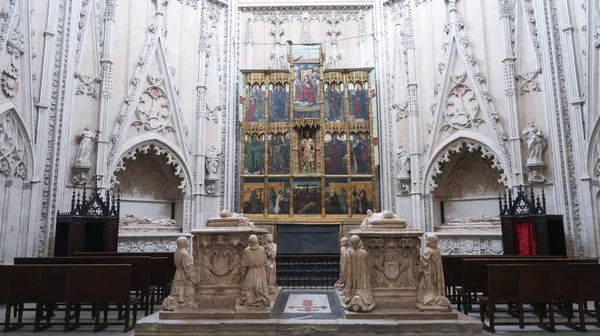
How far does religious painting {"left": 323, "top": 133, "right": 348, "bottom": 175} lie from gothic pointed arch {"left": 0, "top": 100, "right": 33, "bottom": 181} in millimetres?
11056

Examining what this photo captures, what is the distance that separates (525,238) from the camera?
510 inches

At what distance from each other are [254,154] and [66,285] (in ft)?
40.5

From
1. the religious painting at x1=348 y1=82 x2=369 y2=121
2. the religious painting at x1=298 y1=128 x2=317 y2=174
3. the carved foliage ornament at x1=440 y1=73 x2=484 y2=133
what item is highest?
the religious painting at x1=348 y1=82 x2=369 y2=121

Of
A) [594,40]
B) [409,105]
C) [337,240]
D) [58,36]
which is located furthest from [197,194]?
[594,40]

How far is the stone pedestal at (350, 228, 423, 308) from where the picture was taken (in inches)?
286

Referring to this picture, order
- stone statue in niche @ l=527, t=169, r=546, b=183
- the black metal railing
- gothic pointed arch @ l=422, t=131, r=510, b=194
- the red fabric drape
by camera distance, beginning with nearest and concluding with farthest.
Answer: the red fabric drape, the black metal railing, stone statue in niche @ l=527, t=169, r=546, b=183, gothic pointed arch @ l=422, t=131, r=510, b=194

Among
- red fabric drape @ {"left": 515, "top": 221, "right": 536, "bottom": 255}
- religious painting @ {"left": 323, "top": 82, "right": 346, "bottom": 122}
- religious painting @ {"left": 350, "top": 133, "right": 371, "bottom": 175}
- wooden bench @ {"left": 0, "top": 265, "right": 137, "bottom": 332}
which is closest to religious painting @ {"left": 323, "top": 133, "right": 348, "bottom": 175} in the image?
religious painting @ {"left": 350, "top": 133, "right": 371, "bottom": 175}

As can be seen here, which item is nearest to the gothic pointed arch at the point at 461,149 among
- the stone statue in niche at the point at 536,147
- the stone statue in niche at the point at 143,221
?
the stone statue in niche at the point at 536,147

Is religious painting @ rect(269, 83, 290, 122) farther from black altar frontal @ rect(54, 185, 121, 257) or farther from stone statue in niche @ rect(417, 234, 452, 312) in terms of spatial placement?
stone statue in niche @ rect(417, 234, 452, 312)

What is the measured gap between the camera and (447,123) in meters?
16.9

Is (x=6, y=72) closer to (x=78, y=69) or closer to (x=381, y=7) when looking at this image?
(x=78, y=69)

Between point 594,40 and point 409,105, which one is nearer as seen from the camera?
point 594,40

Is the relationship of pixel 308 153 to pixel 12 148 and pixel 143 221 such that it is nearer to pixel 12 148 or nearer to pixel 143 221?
pixel 143 221

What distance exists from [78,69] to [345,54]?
1164cm
